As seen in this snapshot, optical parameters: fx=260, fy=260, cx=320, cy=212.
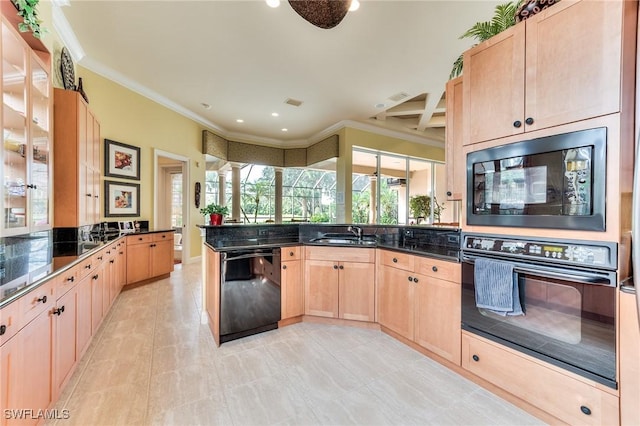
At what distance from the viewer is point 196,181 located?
18.6 ft

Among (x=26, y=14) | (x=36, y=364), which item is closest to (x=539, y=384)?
(x=36, y=364)

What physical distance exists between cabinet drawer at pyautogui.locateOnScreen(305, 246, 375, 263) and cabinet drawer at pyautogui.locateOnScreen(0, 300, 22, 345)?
2063 mm

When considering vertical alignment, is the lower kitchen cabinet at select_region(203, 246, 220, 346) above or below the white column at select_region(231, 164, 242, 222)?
below

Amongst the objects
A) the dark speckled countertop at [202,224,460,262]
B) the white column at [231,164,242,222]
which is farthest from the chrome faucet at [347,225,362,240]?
the white column at [231,164,242,222]

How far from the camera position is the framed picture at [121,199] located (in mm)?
3990

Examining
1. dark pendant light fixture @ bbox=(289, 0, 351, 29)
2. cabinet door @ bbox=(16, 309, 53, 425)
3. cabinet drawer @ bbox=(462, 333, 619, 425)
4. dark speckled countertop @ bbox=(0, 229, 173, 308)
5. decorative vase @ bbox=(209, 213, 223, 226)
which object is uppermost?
dark pendant light fixture @ bbox=(289, 0, 351, 29)

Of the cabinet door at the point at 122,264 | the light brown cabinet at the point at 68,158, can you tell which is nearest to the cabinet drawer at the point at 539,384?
the light brown cabinet at the point at 68,158

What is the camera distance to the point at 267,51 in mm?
3252

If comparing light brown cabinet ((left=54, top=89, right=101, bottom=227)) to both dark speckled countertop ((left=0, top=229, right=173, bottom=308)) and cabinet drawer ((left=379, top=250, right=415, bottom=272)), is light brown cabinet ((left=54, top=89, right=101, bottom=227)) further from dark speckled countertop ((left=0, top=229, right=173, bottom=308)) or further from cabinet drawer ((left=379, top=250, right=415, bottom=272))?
cabinet drawer ((left=379, top=250, right=415, bottom=272))

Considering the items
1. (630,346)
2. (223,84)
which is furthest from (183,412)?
(223,84)

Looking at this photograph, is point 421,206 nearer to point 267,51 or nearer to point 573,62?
point 267,51

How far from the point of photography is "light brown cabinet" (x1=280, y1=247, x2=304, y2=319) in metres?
2.74

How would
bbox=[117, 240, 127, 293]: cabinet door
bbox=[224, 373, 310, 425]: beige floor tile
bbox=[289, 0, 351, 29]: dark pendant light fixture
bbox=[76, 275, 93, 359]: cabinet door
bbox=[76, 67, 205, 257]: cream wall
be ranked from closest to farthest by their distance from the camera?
bbox=[289, 0, 351, 29]: dark pendant light fixture < bbox=[224, 373, 310, 425]: beige floor tile < bbox=[76, 275, 93, 359]: cabinet door < bbox=[117, 240, 127, 293]: cabinet door < bbox=[76, 67, 205, 257]: cream wall

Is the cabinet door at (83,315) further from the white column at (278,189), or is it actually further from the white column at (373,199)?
the white column at (278,189)
